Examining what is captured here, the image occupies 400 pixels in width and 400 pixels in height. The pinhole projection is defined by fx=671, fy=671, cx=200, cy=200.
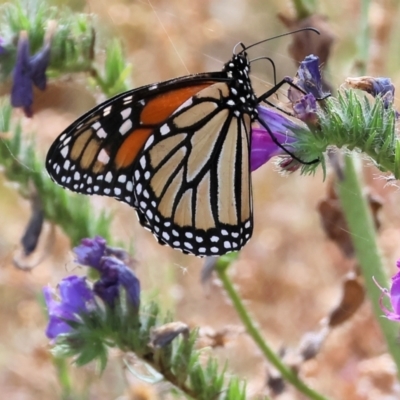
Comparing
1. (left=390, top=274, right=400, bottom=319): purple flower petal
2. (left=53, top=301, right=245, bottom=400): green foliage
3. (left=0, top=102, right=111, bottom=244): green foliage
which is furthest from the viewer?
(left=0, top=102, right=111, bottom=244): green foliage

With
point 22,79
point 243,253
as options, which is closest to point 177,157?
point 22,79

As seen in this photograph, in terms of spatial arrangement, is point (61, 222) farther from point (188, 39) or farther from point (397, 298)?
point (188, 39)

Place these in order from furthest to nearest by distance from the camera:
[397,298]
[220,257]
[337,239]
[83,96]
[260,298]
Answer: [260,298] < [83,96] < [337,239] < [220,257] < [397,298]

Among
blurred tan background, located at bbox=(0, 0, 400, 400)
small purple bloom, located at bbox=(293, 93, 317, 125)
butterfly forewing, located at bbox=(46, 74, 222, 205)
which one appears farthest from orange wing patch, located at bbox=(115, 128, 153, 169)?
blurred tan background, located at bbox=(0, 0, 400, 400)

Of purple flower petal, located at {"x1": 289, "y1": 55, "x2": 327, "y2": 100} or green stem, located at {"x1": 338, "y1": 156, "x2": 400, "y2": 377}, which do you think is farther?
green stem, located at {"x1": 338, "y1": 156, "x2": 400, "y2": 377}

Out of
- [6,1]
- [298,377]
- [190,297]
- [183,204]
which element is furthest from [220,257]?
[190,297]

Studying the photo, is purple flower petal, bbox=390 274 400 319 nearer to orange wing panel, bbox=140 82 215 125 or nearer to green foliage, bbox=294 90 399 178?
green foliage, bbox=294 90 399 178

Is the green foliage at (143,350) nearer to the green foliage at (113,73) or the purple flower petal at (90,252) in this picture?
the purple flower petal at (90,252)

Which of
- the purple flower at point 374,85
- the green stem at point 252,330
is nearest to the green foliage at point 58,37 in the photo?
the green stem at point 252,330

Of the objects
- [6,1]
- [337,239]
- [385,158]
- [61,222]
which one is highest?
[6,1]
